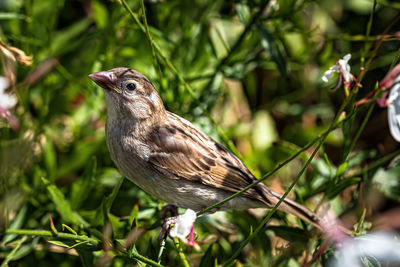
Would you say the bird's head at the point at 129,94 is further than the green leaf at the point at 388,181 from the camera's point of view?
No

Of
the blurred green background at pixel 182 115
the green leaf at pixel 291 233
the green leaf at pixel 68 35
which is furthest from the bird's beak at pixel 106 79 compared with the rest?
the green leaf at pixel 68 35

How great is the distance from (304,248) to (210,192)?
517 mm

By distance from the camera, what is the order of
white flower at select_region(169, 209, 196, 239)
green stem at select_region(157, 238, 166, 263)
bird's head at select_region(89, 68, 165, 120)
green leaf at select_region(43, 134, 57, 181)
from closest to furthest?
white flower at select_region(169, 209, 196, 239) < green stem at select_region(157, 238, 166, 263) < bird's head at select_region(89, 68, 165, 120) < green leaf at select_region(43, 134, 57, 181)

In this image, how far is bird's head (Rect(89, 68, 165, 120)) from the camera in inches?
89.5

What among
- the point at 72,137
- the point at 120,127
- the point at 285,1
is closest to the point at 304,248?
the point at 120,127

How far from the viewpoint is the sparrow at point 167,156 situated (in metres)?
2.37

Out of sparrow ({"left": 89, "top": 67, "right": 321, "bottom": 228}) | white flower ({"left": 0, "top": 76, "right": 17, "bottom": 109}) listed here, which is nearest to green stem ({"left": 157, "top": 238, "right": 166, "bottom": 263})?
sparrow ({"left": 89, "top": 67, "right": 321, "bottom": 228})

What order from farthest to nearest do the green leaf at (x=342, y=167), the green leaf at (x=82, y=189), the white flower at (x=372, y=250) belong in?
the green leaf at (x=82, y=189)
the green leaf at (x=342, y=167)
the white flower at (x=372, y=250)

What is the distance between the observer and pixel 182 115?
9.70ft

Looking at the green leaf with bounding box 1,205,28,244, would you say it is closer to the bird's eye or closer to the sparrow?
the sparrow

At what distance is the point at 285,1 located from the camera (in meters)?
2.82

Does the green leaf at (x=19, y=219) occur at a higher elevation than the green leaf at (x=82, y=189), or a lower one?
lower

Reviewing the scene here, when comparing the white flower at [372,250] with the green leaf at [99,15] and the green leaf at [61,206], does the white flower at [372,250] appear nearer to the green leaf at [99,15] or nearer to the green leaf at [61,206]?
the green leaf at [61,206]

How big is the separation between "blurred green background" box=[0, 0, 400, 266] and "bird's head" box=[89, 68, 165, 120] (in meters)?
0.15
